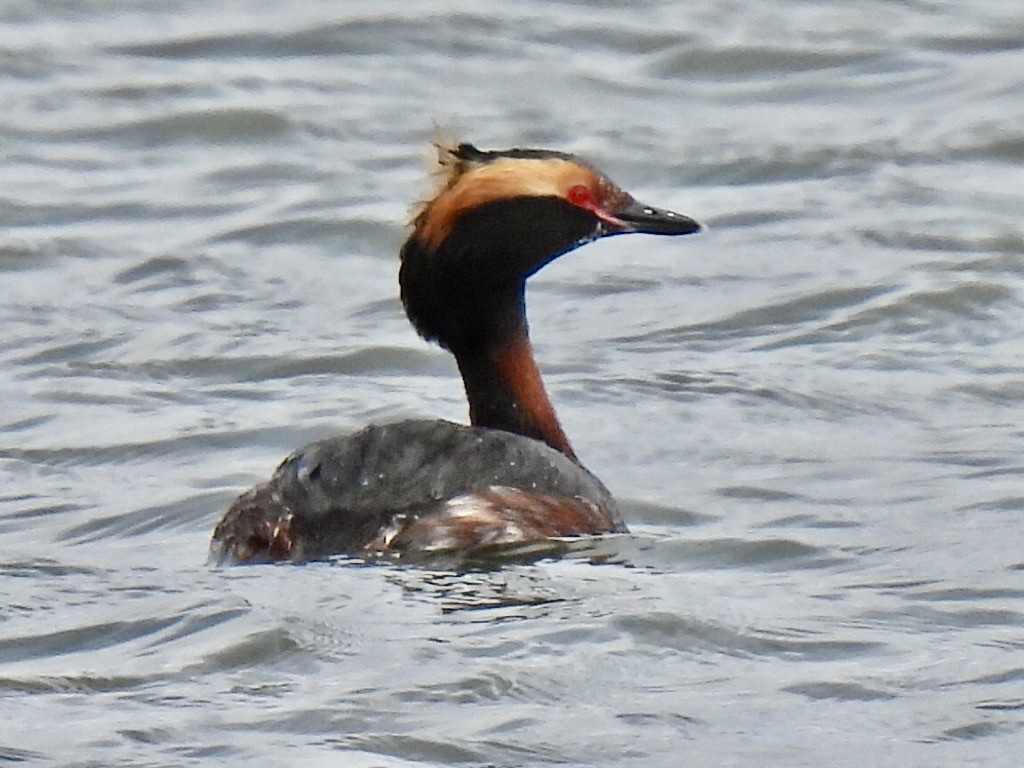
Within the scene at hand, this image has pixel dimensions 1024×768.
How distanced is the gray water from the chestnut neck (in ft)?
1.69

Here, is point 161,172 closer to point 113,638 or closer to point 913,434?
point 913,434

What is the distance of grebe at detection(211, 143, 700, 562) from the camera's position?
7.96m

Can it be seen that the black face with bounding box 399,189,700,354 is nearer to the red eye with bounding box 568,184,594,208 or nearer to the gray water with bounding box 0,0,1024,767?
the red eye with bounding box 568,184,594,208

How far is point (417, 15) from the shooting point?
17406mm

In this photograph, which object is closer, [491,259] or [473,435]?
[473,435]

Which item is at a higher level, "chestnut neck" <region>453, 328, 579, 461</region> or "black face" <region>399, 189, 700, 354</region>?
"black face" <region>399, 189, 700, 354</region>

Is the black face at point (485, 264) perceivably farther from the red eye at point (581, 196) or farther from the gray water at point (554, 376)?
the gray water at point (554, 376)

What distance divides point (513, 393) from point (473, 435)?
80 centimetres

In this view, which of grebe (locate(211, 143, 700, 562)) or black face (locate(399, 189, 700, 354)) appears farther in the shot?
black face (locate(399, 189, 700, 354))

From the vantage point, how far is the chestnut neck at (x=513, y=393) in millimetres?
9039

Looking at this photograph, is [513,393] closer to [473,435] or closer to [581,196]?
[581,196]

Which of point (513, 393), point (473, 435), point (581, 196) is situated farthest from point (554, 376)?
point (473, 435)

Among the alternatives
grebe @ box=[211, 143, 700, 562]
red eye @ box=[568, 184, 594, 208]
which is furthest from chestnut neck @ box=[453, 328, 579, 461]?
red eye @ box=[568, 184, 594, 208]

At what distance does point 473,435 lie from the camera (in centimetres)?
829
